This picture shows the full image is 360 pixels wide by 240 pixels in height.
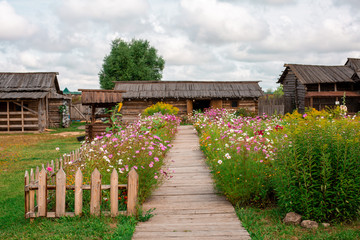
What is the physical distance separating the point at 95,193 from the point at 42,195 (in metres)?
0.92

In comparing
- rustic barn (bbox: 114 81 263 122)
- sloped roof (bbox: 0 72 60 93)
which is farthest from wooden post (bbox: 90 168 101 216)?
sloped roof (bbox: 0 72 60 93)

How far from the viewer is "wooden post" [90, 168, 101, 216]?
5105 millimetres

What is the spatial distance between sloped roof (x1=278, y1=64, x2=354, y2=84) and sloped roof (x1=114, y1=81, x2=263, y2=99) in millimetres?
4347

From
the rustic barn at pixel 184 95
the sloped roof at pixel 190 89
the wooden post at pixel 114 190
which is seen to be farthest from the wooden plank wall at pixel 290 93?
the wooden post at pixel 114 190

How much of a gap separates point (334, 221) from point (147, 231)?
9.58ft

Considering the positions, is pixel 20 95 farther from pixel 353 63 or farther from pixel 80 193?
pixel 353 63

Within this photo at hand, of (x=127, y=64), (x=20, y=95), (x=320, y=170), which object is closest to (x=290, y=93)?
(x=127, y=64)

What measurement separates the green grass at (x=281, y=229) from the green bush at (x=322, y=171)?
23cm

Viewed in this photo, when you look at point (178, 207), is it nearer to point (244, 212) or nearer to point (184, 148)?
point (244, 212)

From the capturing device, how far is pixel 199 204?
588 cm

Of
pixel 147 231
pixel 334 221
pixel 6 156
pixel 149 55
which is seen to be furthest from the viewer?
pixel 149 55

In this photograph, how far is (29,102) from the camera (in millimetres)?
28062

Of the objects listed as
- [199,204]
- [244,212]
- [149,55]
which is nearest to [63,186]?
[199,204]

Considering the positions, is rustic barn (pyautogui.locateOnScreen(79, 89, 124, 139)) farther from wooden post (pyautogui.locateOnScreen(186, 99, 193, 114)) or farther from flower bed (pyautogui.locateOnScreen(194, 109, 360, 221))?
wooden post (pyautogui.locateOnScreen(186, 99, 193, 114))
